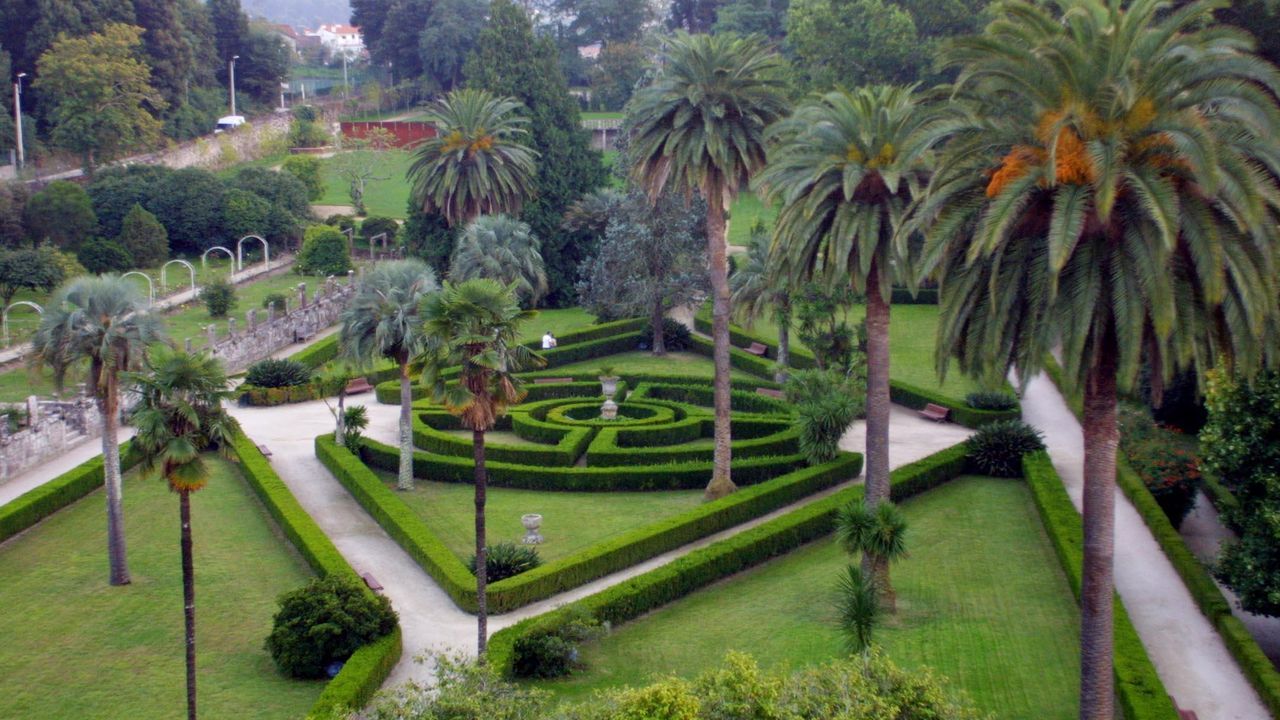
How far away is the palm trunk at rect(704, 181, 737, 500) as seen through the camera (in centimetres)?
3591

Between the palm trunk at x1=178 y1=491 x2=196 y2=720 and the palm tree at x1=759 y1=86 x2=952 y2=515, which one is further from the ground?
the palm tree at x1=759 y1=86 x2=952 y2=515

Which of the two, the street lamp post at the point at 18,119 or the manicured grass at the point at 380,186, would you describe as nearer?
the street lamp post at the point at 18,119

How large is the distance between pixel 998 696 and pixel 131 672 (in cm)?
1758

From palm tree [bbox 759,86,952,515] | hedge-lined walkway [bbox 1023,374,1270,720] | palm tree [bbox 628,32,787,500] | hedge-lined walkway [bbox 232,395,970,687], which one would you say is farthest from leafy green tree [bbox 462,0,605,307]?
palm tree [bbox 759,86,952,515]

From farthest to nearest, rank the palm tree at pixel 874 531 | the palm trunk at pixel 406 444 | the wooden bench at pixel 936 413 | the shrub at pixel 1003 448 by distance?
the wooden bench at pixel 936 413
the shrub at pixel 1003 448
the palm trunk at pixel 406 444
the palm tree at pixel 874 531

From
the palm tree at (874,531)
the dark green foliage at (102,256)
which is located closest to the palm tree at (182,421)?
the palm tree at (874,531)

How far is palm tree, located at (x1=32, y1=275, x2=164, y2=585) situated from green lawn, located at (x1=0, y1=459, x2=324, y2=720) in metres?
1.97

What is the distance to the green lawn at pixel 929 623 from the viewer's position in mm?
24781

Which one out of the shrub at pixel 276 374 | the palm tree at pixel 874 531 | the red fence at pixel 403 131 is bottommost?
the shrub at pixel 276 374

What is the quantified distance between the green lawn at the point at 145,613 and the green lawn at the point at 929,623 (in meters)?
7.31

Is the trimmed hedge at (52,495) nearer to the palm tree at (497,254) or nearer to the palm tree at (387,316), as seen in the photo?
the palm tree at (387,316)

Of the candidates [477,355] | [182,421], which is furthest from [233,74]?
[477,355]

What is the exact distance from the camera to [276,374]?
161 ft

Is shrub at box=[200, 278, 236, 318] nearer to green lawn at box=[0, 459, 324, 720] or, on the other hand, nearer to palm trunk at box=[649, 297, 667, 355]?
palm trunk at box=[649, 297, 667, 355]
